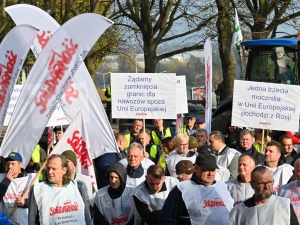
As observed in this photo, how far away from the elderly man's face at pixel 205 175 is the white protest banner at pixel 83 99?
125 inches

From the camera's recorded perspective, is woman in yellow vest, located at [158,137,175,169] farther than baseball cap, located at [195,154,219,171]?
Yes

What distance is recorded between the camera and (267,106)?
42.8 ft

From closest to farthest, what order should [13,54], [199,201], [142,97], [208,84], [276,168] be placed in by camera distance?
→ [199,201]
[13,54]
[276,168]
[142,97]
[208,84]

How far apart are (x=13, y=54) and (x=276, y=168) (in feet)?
10.3

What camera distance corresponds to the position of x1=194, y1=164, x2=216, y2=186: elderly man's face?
8.49m

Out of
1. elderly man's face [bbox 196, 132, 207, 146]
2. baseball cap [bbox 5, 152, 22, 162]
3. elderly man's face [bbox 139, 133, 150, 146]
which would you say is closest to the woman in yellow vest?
elderly man's face [bbox 139, 133, 150, 146]

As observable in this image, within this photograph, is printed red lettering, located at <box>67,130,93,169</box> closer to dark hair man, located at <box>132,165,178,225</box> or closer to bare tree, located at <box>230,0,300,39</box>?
dark hair man, located at <box>132,165,178,225</box>

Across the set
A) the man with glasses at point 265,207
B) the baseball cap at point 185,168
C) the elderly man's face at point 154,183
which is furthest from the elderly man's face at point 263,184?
the baseball cap at point 185,168

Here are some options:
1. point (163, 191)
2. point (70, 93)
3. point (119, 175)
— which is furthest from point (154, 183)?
point (70, 93)

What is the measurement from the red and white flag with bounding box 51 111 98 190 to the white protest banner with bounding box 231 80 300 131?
10.2 feet

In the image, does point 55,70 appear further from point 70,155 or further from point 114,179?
point 114,179

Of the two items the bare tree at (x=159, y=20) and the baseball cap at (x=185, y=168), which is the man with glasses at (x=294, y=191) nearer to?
the baseball cap at (x=185, y=168)

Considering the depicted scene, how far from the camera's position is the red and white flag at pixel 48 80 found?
10758mm

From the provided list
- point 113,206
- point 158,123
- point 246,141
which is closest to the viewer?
point 113,206
